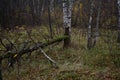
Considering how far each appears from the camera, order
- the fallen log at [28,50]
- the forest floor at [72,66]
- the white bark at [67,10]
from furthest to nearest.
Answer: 1. the white bark at [67,10]
2. the fallen log at [28,50]
3. the forest floor at [72,66]

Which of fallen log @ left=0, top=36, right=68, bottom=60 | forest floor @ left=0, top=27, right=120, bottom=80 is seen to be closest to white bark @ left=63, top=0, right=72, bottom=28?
fallen log @ left=0, top=36, right=68, bottom=60

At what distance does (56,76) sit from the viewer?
7820mm

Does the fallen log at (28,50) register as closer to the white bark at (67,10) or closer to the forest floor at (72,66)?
the forest floor at (72,66)

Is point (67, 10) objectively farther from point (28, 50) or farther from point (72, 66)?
point (72, 66)

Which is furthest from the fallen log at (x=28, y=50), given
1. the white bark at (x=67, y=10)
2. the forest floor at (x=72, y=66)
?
the white bark at (x=67, y=10)

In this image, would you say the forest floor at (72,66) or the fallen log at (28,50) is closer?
the forest floor at (72,66)

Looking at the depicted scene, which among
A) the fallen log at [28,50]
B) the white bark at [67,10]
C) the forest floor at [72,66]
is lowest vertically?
the forest floor at [72,66]

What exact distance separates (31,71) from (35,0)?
27.3 meters

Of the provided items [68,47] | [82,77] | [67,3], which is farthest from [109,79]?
[67,3]

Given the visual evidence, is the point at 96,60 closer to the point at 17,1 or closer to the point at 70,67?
the point at 70,67

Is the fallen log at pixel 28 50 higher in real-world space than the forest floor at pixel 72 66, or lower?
higher

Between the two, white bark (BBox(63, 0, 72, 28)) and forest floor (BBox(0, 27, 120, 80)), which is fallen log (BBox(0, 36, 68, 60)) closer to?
forest floor (BBox(0, 27, 120, 80))

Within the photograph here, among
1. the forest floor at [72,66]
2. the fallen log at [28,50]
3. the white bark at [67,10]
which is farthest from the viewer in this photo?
the white bark at [67,10]

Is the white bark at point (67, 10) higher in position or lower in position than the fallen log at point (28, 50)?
higher
